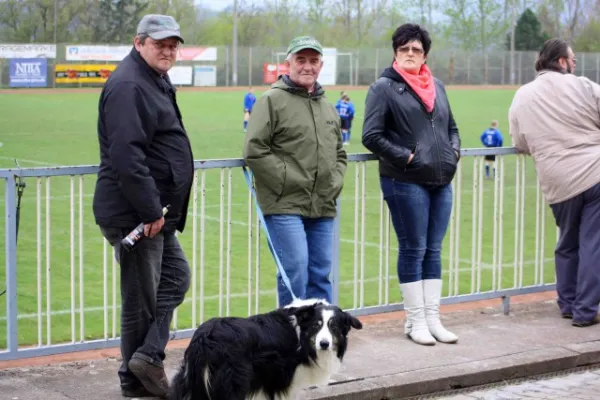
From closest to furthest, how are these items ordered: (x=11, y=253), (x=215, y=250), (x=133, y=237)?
(x=133, y=237), (x=11, y=253), (x=215, y=250)

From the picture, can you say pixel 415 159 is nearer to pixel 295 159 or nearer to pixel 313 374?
pixel 295 159

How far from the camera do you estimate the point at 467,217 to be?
15266 mm

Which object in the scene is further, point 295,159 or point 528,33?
point 528,33

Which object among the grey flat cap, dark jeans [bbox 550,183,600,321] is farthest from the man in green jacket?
→ dark jeans [bbox 550,183,600,321]

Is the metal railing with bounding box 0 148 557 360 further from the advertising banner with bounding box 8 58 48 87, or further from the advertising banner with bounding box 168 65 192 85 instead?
the advertising banner with bounding box 168 65 192 85

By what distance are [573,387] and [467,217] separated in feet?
29.4

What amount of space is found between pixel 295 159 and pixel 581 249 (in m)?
2.66

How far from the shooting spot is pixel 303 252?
624 centimetres

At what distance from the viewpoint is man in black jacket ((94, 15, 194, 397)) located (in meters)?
5.08

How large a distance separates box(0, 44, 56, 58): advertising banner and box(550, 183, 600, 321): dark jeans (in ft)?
172

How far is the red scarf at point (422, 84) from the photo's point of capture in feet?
22.3

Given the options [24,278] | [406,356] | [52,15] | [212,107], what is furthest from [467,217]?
[52,15]

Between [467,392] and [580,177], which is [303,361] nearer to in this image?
[467,392]

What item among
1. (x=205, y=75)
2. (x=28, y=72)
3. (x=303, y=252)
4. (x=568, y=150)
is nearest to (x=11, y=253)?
(x=303, y=252)
